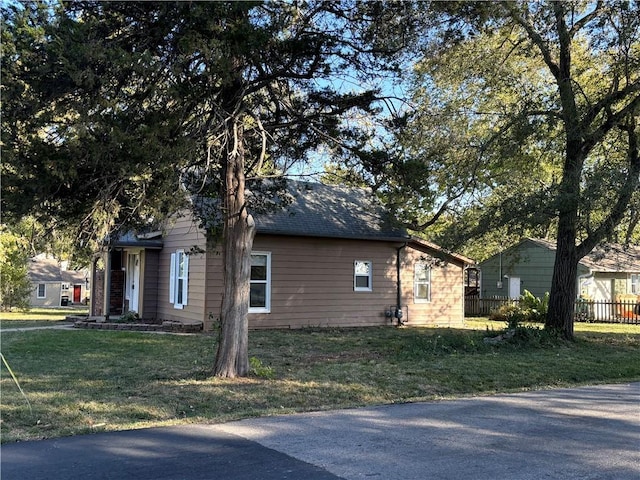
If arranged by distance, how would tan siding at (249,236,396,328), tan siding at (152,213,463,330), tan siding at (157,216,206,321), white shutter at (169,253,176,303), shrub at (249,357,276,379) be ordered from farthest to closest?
1. white shutter at (169,253,176,303)
2. tan siding at (249,236,396,328)
3. tan siding at (152,213,463,330)
4. tan siding at (157,216,206,321)
5. shrub at (249,357,276,379)

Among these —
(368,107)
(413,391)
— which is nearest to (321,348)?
(413,391)

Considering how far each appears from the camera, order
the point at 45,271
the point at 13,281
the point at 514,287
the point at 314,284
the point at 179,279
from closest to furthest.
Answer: the point at 179,279 < the point at 314,284 < the point at 13,281 < the point at 514,287 < the point at 45,271

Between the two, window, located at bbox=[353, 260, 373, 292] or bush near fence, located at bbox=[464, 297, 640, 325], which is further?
bush near fence, located at bbox=[464, 297, 640, 325]

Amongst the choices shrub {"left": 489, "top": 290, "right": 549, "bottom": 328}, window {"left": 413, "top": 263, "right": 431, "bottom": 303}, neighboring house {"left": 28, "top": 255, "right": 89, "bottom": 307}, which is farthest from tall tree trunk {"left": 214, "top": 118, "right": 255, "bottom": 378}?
neighboring house {"left": 28, "top": 255, "right": 89, "bottom": 307}

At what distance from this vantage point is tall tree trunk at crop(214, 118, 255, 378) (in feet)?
31.5

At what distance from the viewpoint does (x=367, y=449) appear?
592cm

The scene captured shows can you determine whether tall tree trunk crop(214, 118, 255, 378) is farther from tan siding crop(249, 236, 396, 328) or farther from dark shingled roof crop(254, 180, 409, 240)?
tan siding crop(249, 236, 396, 328)

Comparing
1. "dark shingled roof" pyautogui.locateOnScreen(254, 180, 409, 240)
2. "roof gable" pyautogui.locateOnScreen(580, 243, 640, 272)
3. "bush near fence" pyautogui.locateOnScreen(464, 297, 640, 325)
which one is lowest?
"bush near fence" pyautogui.locateOnScreen(464, 297, 640, 325)

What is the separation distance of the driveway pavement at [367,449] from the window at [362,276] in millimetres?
12659

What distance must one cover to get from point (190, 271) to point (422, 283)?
8913 mm

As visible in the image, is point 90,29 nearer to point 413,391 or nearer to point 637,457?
point 413,391

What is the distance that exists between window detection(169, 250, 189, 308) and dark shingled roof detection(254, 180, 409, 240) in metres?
2.83

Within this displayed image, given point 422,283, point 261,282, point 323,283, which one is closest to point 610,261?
point 422,283

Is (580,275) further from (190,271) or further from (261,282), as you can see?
(190,271)
